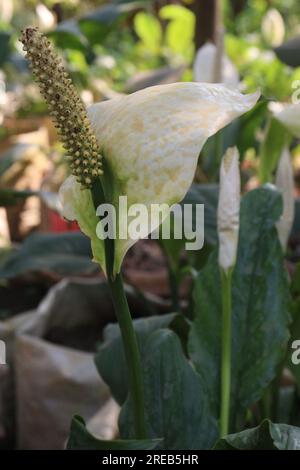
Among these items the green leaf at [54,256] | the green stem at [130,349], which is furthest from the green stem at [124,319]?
the green leaf at [54,256]

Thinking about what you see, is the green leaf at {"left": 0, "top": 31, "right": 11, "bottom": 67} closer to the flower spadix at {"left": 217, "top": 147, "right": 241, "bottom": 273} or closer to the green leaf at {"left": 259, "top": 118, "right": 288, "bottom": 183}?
the green leaf at {"left": 259, "top": 118, "right": 288, "bottom": 183}

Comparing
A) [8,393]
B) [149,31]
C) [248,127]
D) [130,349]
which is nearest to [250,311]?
[130,349]

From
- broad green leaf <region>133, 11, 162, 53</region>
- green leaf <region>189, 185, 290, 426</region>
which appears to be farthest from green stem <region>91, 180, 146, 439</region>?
broad green leaf <region>133, 11, 162, 53</region>

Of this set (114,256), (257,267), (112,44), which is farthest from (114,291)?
(112,44)

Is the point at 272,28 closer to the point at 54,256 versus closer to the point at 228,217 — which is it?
the point at 54,256

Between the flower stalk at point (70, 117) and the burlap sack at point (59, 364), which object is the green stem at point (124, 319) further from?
the burlap sack at point (59, 364)
